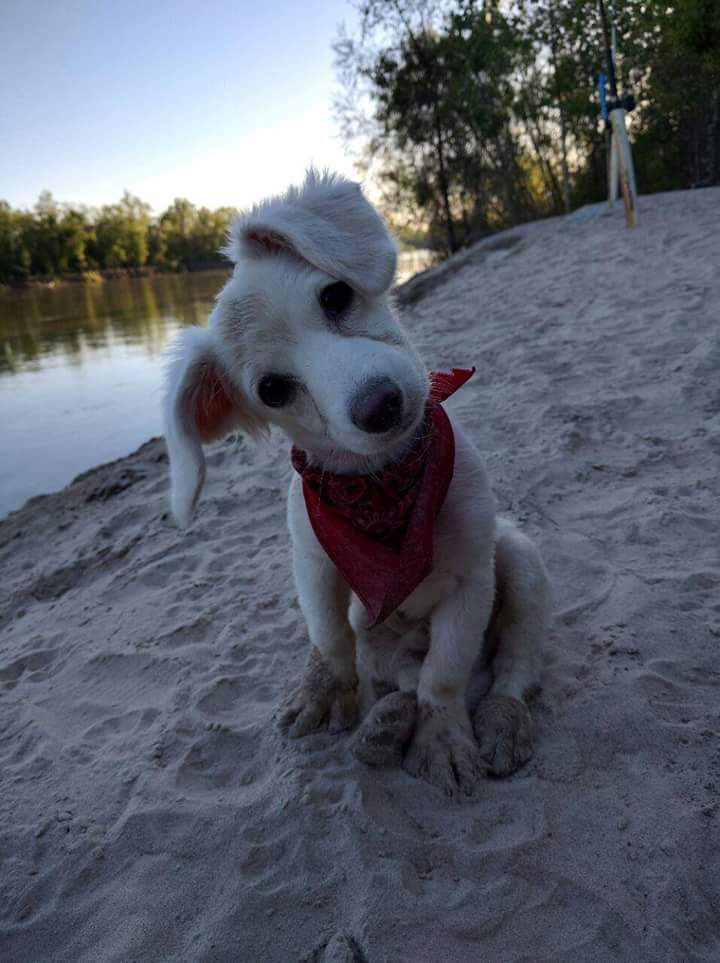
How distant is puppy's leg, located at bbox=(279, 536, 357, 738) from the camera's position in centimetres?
222

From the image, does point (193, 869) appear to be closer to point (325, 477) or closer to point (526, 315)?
point (325, 477)

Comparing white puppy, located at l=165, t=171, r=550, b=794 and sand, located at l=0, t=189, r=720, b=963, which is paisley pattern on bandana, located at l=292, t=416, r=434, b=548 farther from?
sand, located at l=0, t=189, r=720, b=963

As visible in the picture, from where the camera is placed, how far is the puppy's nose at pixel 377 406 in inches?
65.2

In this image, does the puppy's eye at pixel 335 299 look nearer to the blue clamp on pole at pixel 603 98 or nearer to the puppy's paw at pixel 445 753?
the puppy's paw at pixel 445 753

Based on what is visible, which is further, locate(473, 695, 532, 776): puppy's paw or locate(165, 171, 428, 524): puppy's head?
locate(473, 695, 532, 776): puppy's paw

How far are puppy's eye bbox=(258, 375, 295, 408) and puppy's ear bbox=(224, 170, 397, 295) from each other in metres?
0.33

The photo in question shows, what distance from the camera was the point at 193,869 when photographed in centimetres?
185

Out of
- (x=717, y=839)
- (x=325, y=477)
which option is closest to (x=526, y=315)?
(x=325, y=477)

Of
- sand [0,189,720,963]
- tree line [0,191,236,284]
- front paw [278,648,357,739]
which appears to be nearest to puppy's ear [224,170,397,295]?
front paw [278,648,357,739]

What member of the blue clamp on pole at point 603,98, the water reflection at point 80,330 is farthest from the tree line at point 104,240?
the blue clamp on pole at point 603,98

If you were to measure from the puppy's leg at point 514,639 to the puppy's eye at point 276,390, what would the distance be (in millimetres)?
976

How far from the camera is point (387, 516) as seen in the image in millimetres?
2025

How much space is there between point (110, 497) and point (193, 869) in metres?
3.93

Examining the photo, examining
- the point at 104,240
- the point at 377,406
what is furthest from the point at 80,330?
the point at 104,240
